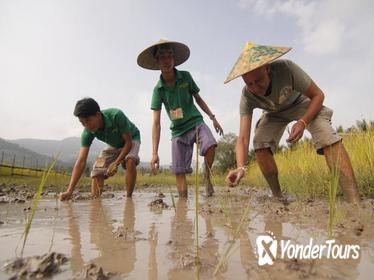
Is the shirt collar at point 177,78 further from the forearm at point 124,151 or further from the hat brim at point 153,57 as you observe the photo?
the forearm at point 124,151

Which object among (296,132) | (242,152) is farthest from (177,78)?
(296,132)

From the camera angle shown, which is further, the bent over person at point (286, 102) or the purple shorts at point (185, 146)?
the purple shorts at point (185, 146)

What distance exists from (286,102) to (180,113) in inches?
55.3

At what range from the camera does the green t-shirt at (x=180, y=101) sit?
4.17 meters

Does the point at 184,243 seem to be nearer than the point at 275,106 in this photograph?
Yes

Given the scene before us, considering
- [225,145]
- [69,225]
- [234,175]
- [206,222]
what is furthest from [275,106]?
[225,145]

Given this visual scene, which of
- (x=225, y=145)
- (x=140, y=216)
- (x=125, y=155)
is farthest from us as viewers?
(x=225, y=145)

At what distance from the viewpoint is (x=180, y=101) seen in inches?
165

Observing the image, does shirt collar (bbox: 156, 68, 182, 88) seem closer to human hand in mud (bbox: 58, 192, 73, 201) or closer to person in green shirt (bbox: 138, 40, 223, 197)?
person in green shirt (bbox: 138, 40, 223, 197)

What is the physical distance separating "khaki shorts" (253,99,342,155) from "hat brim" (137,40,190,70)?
123 centimetres

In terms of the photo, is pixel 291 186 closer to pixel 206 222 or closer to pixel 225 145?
pixel 206 222

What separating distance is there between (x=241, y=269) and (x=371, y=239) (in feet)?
2.46

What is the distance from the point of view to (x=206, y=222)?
221 cm

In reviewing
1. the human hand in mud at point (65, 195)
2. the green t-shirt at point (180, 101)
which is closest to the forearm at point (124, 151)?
the green t-shirt at point (180, 101)
